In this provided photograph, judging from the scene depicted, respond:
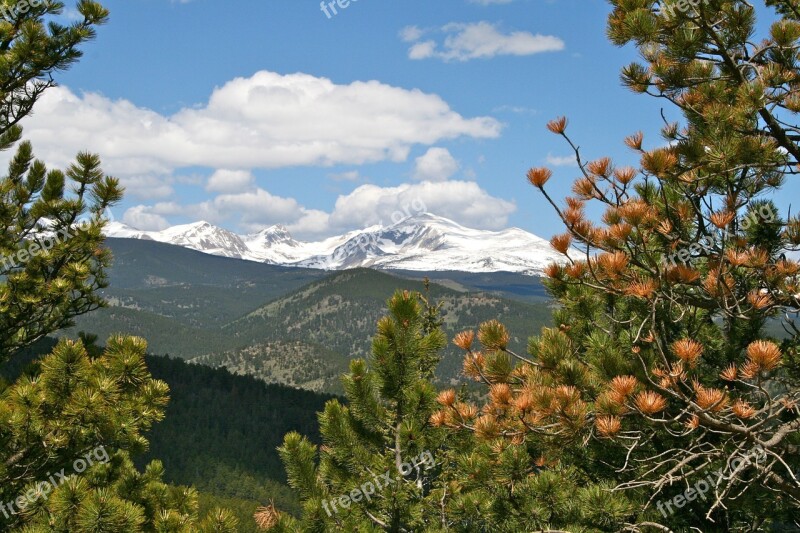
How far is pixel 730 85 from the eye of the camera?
333 inches

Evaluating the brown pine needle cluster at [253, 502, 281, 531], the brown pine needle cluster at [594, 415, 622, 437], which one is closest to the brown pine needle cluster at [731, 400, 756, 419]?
the brown pine needle cluster at [594, 415, 622, 437]

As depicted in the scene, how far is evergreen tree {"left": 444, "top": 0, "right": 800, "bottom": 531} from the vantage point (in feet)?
23.5

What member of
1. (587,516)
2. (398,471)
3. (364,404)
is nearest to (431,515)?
(398,471)

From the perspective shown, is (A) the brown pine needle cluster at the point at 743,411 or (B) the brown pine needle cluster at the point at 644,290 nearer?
(A) the brown pine needle cluster at the point at 743,411

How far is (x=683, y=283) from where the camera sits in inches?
303

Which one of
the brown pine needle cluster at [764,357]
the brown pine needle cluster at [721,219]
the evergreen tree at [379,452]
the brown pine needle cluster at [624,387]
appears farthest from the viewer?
the evergreen tree at [379,452]

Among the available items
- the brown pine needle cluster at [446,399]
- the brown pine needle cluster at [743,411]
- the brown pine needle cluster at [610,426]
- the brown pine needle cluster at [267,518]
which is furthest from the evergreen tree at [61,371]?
the brown pine needle cluster at [743,411]

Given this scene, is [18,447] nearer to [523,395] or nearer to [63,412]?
[63,412]

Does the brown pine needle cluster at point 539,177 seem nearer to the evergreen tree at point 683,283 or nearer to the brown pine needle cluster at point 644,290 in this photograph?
the evergreen tree at point 683,283

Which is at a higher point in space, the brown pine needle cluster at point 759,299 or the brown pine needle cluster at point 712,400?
the brown pine needle cluster at point 759,299

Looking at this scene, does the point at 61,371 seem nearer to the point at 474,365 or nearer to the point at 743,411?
the point at 474,365

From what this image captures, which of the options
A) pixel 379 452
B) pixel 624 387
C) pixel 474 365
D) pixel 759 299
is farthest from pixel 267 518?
pixel 759 299

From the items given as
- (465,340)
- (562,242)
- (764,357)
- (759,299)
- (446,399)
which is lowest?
(446,399)

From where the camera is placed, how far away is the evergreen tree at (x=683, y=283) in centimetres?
717
